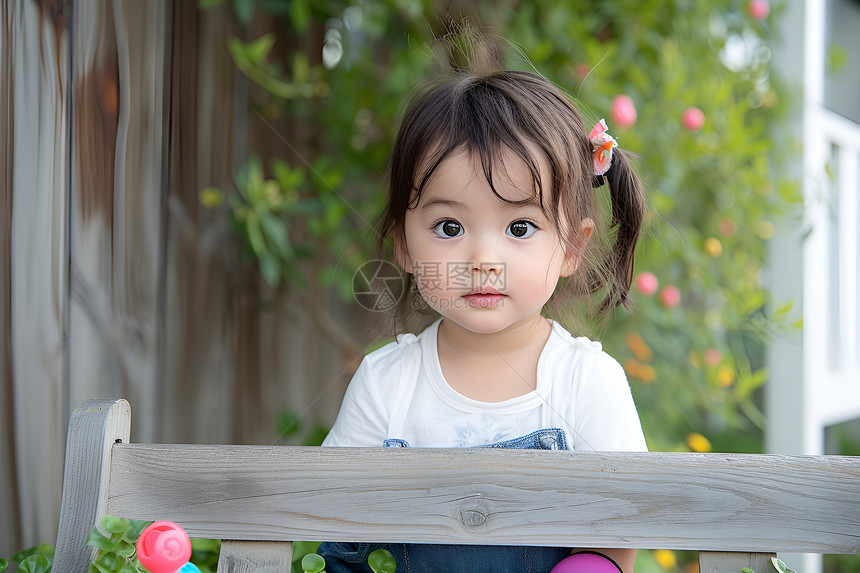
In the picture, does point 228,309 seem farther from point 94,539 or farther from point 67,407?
→ point 94,539

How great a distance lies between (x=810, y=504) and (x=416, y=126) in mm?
539

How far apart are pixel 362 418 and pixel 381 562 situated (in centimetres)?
20

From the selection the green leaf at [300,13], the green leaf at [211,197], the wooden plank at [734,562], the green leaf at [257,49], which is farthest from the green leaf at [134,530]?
the green leaf at [300,13]

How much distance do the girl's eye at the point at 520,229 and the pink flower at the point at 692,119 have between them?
3.45 feet

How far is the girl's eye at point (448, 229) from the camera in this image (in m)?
0.83

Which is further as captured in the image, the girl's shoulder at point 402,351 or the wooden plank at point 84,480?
the girl's shoulder at point 402,351

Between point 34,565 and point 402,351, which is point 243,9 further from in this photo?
point 34,565

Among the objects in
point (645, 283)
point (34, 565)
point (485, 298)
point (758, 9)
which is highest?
point (758, 9)

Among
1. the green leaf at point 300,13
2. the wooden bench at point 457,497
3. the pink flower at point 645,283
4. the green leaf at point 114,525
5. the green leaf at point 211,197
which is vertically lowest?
the green leaf at point 114,525

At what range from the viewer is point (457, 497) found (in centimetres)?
68

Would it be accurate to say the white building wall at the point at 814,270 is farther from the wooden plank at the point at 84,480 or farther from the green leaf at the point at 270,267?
the wooden plank at the point at 84,480

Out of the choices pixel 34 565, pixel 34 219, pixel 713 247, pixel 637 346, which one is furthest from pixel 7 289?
pixel 713 247

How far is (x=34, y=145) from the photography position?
2.96 ft

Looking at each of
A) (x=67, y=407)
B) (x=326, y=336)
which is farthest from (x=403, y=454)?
(x=326, y=336)
